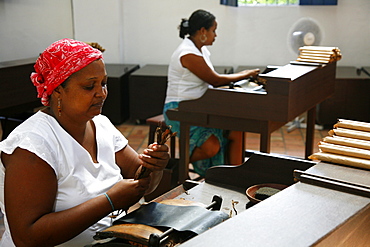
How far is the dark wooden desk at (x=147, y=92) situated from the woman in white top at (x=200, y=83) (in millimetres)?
2019

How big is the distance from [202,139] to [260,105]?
709mm

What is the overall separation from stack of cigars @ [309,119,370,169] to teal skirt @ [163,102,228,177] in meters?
2.32

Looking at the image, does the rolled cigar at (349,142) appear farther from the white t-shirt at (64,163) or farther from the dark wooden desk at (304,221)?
the white t-shirt at (64,163)

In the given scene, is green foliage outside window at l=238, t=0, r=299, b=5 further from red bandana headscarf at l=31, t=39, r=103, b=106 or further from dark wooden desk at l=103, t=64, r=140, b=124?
red bandana headscarf at l=31, t=39, r=103, b=106

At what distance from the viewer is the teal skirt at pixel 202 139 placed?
4062 mm

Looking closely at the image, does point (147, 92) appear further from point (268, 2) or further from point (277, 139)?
point (268, 2)

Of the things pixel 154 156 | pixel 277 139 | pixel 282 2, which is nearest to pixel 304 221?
pixel 154 156

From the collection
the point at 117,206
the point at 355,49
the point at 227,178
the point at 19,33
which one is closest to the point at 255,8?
the point at 355,49

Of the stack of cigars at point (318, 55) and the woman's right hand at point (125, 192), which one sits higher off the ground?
the stack of cigars at point (318, 55)

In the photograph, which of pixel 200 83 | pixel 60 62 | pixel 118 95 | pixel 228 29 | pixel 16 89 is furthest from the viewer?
pixel 228 29

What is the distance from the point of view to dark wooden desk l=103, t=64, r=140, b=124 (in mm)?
6410

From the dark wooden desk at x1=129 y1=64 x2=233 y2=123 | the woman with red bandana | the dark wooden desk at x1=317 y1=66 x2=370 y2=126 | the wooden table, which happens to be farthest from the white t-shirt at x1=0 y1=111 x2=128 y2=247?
the dark wooden desk at x1=317 y1=66 x2=370 y2=126

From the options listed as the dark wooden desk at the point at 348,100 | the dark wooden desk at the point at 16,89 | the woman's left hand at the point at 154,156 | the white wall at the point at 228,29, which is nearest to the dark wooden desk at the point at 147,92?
the white wall at the point at 228,29

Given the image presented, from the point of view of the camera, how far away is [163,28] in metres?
7.11
